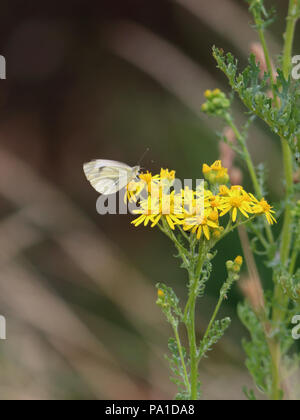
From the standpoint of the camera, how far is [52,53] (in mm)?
4762

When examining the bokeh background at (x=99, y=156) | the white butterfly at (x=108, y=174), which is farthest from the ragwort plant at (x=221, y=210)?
the bokeh background at (x=99, y=156)

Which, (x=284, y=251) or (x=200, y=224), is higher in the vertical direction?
(x=284, y=251)

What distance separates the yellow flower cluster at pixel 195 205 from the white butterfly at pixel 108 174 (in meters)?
0.19

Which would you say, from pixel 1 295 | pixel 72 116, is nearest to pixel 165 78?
pixel 72 116

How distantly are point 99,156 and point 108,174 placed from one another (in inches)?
107

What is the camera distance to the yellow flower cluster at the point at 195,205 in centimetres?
145

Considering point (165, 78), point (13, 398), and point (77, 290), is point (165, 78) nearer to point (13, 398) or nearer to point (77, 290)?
point (77, 290)

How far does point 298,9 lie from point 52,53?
3.45 m

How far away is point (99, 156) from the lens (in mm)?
4551

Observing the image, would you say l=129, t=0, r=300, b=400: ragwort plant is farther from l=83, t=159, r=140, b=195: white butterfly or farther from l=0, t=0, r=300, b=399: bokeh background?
l=0, t=0, r=300, b=399: bokeh background

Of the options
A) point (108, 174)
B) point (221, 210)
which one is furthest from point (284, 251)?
point (108, 174)

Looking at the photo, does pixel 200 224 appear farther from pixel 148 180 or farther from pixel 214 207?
pixel 148 180

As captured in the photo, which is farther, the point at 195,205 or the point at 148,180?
the point at 148,180

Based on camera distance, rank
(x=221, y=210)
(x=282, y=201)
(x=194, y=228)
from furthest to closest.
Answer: (x=282, y=201), (x=221, y=210), (x=194, y=228)
